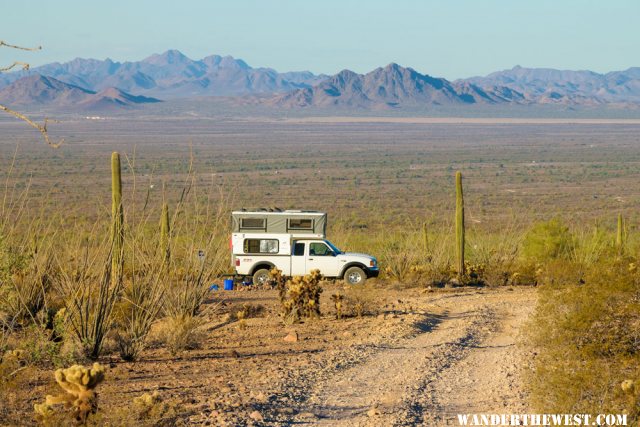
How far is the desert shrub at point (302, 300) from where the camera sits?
1488 cm

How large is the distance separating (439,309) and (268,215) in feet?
21.2

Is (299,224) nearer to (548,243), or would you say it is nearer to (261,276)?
(261,276)

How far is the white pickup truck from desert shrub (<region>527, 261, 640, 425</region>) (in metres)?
9.82

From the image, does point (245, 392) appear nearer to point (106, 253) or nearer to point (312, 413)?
point (312, 413)

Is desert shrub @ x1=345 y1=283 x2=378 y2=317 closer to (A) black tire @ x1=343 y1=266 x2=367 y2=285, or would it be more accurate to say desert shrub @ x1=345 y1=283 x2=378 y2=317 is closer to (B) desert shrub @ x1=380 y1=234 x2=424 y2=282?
(A) black tire @ x1=343 y1=266 x2=367 y2=285

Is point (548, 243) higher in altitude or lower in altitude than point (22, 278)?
lower

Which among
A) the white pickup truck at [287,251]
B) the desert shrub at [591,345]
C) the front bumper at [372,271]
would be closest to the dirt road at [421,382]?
the desert shrub at [591,345]

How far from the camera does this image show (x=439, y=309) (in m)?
16.9

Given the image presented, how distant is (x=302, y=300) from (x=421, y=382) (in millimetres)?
4687

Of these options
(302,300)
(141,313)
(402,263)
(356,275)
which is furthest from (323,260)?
(141,313)

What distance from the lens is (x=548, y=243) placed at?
2484 centimetres

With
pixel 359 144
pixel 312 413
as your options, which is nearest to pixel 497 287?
pixel 312 413

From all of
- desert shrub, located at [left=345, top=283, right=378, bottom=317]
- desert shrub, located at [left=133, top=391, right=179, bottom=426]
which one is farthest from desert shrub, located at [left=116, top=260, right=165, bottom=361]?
desert shrub, located at [left=345, top=283, right=378, bottom=317]

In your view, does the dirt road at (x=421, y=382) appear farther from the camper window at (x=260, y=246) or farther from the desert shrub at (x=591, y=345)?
the camper window at (x=260, y=246)
